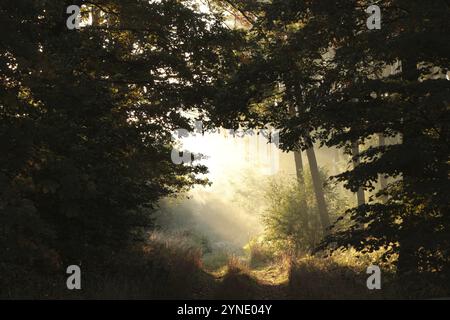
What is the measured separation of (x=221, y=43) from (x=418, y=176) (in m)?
5.71

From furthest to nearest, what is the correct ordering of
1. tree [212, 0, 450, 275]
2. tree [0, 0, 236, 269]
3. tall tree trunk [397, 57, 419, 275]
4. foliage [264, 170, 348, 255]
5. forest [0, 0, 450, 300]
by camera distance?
foliage [264, 170, 348, 255] → tall tree trunk [397, 57, 419, 275] → tree [212, 0, 450, 275] → forest [0, 0, 450, 300] → tree [0, 0, 236, 269]

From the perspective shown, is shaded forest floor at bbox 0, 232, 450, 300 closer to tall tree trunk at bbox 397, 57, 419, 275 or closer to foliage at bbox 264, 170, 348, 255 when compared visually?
tall tree trunk at bbox 397, 57, 419, 275

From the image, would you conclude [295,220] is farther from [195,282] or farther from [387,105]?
[387,105]

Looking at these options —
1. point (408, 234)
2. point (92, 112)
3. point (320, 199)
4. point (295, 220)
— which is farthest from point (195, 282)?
point (295, 220)

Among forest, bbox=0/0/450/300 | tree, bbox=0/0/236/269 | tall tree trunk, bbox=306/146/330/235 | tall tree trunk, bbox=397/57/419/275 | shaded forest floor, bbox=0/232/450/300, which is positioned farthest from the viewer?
tall tree trunk, bbox=306/146/330/235

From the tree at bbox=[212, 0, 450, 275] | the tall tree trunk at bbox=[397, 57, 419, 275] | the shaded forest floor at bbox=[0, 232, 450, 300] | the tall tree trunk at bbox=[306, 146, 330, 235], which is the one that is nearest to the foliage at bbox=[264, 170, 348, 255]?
the tall tree trunk at bbox=[306, 146, 330, 235]

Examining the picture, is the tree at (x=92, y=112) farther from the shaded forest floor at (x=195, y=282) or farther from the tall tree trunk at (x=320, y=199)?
the tall tree trunk at (x=320, y=199)

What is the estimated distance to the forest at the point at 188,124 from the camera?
25.2ft

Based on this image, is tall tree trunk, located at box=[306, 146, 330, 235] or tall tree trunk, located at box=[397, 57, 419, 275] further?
Result: tall tree trunk, located at box=[306, 146, 330, 235]

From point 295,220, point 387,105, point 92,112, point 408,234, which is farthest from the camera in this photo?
point 295,220

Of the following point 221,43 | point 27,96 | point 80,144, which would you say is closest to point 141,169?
point 80,144

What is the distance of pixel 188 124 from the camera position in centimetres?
1205

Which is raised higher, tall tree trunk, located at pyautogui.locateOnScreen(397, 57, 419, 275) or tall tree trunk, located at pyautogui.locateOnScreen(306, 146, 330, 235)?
tall tree trunk, located at pyautogui.locateOnScreen(306, 146, 330, 235)

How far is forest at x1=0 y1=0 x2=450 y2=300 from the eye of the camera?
25.2 ft
